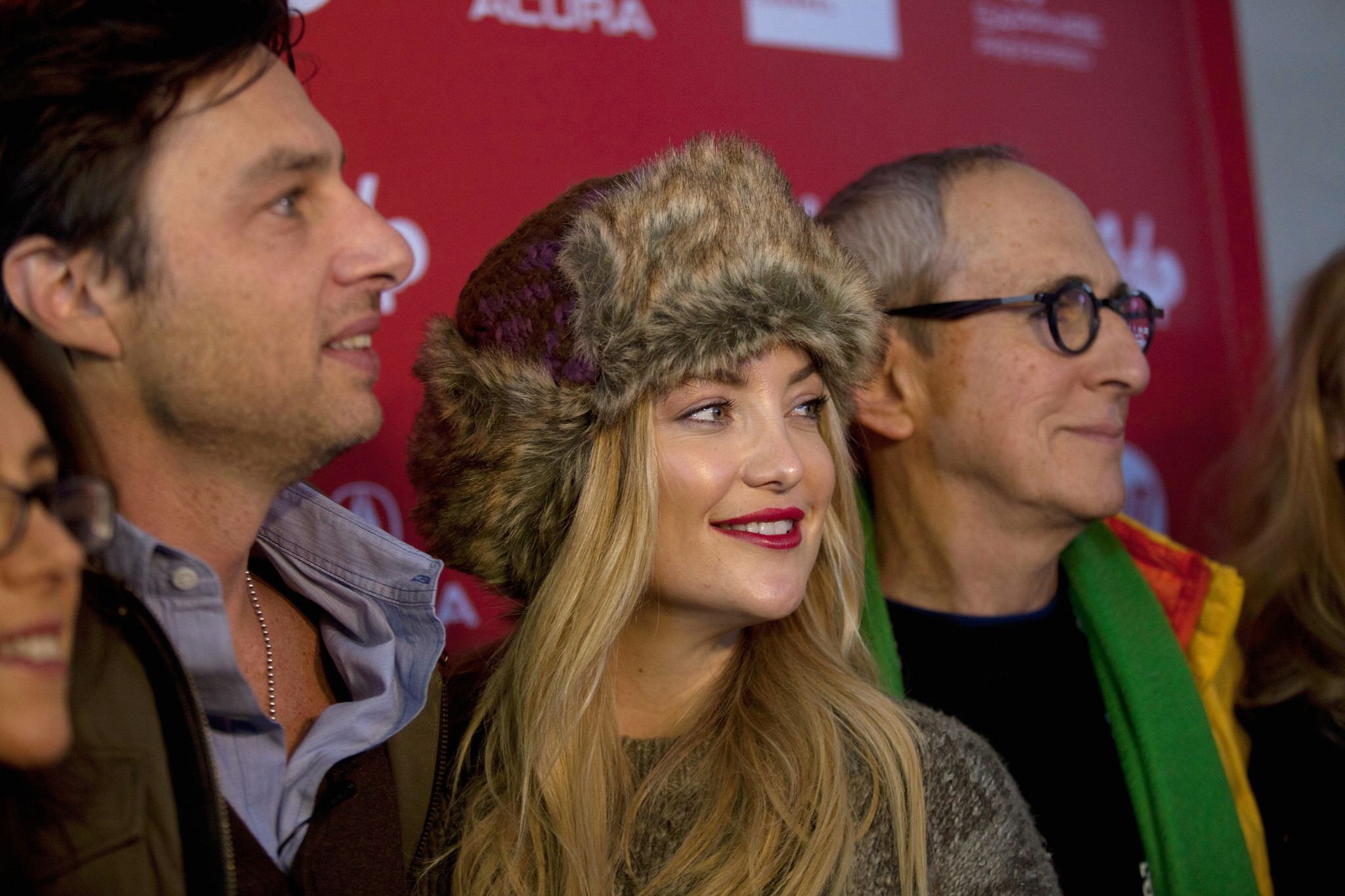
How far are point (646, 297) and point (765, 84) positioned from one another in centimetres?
143

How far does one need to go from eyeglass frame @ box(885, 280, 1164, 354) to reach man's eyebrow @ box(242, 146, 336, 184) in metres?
1.32

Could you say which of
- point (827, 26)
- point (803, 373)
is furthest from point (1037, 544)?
point (827, 26)

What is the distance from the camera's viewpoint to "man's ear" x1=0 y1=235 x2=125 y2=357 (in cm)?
134

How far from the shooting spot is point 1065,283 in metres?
2.24

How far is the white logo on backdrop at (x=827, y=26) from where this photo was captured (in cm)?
287

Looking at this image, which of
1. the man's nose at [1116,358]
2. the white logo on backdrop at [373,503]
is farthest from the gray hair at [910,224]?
the white logo on backdrop at [373,503]

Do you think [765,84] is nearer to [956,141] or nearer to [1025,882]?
[956,141]

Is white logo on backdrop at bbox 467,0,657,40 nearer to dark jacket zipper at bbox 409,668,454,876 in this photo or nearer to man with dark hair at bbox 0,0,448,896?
man with dark hair at bbox 0,0,448,896

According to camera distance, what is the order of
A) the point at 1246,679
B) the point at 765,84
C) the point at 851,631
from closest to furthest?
the point at 851,631 < the point at 1246,679 < the point at 765,84

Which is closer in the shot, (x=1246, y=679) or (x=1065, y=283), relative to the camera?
(x=1065, y=283)

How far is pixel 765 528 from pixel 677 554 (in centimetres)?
15

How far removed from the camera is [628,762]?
184 centimetres

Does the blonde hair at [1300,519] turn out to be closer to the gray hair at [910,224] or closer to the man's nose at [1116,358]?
the man's nose at [1116,358]

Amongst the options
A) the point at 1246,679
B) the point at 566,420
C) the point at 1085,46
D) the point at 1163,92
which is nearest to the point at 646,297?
the point at 566,420
